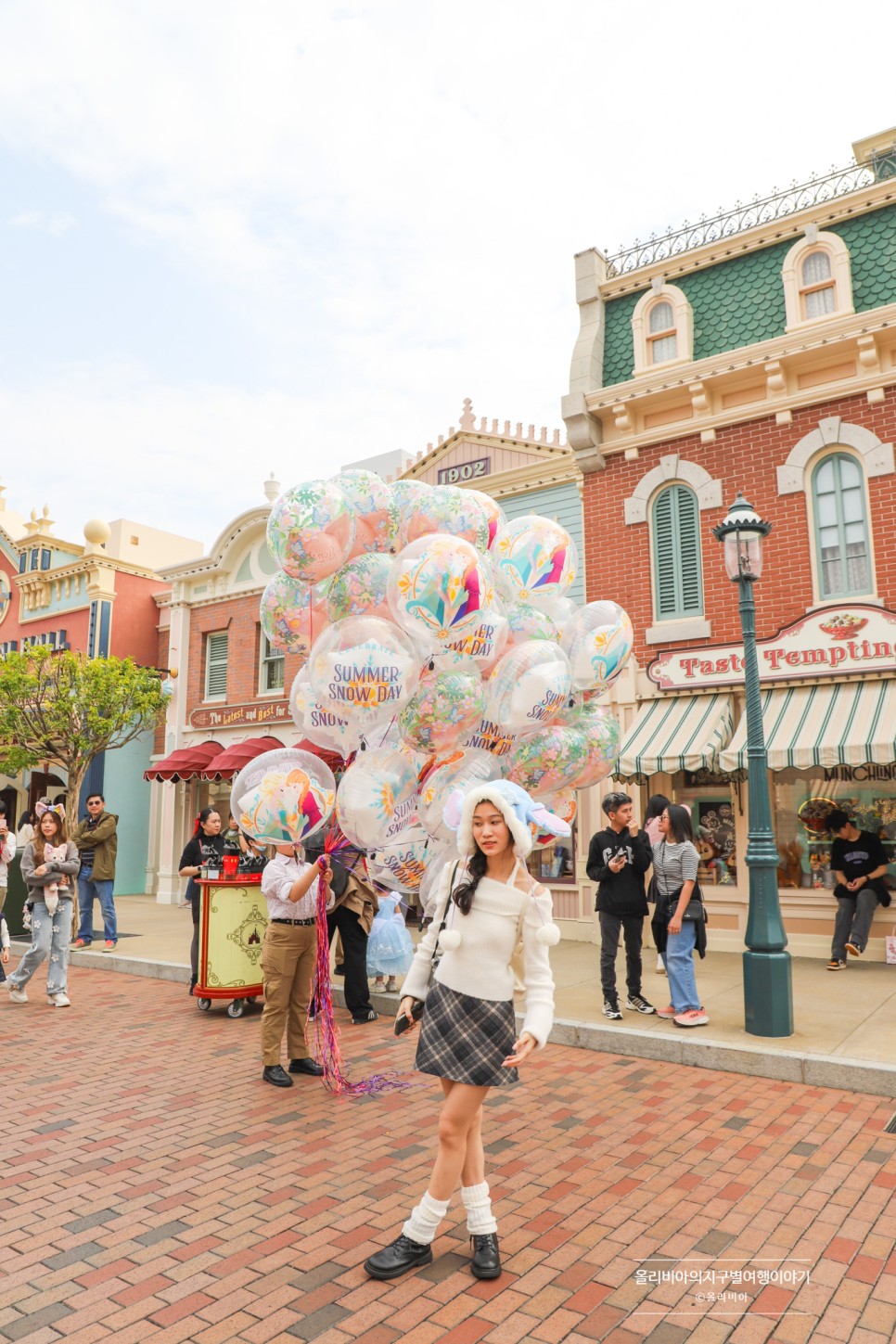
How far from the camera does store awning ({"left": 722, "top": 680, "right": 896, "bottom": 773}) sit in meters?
8.73

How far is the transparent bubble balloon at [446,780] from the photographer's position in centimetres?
528

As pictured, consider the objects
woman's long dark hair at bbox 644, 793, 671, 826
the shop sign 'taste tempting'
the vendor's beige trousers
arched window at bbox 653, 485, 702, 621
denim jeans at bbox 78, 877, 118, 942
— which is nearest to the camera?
the vendor's beige trousers

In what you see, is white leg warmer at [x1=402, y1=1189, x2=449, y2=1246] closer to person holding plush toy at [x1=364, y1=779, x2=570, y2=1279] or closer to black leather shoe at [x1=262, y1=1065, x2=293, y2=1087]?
person holding plush toy at [x1=364, y1=779, x2=570, y2=1279]

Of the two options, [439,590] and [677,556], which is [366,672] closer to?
[439,590]

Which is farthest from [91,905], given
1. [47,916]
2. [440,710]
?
[440,710]

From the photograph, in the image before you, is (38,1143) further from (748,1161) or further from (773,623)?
(773,623)

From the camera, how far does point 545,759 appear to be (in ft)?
19.6

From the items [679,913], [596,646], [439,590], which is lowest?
[679,913]

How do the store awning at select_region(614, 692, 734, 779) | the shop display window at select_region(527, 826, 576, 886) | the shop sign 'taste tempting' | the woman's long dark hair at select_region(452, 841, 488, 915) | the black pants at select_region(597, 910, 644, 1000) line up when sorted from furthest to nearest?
the shop display window at select_region(527, 826, 576, 886) < the store awning at select_region(614, 692, 734, 779) < the shop sign 'taste tempting' < the black pants at select_region(597, 910, 644, 1000) < the woman's long dark hair at select_region(452, 841, 488, 915)

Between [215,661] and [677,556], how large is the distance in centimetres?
1066

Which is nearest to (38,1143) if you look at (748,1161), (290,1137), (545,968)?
(290,1137)

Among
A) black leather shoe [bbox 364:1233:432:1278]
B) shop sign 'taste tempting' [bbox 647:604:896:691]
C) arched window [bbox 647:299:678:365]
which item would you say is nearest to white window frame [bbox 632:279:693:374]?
arched window [bbox 647:299:678:365]

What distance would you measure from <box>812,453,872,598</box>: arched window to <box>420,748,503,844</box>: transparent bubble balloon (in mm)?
6357

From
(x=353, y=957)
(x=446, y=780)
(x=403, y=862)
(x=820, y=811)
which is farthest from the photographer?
(x=820, y=811)
